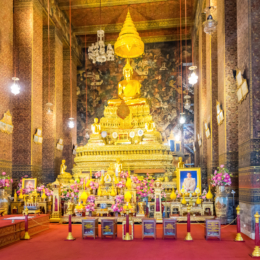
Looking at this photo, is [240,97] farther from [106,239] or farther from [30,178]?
[30,178]

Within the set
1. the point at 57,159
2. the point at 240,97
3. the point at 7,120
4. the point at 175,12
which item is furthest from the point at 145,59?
the point at 240,97

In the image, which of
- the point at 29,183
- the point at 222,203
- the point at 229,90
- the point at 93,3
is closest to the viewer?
the point at 222,203

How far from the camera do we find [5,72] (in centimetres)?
955

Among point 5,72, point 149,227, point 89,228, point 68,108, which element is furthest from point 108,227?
point 68,108

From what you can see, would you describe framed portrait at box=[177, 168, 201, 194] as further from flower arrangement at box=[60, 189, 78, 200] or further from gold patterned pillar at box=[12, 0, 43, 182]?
gold patterned pillar at box=[12, 0, 43, 182]

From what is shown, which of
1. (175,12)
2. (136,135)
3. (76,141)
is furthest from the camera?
(76,141)

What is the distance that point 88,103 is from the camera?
1838 cm

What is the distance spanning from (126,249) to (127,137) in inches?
331

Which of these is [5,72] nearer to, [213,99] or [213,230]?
[213,99]

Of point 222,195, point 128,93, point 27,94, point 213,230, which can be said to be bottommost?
point 213,230

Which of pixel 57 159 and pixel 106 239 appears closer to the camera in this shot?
pixel 106 239

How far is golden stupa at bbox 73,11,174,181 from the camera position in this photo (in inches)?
456

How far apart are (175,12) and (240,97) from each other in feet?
35.8

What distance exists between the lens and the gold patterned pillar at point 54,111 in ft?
44.1
